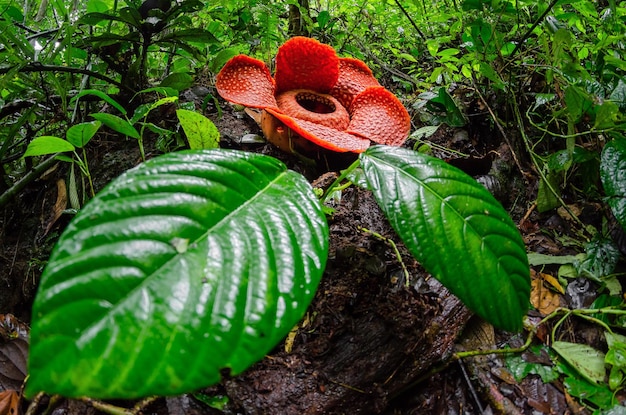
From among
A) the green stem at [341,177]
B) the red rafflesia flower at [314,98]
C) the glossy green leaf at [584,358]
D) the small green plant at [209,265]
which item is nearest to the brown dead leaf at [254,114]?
the red rafflesia flower at [314,98]

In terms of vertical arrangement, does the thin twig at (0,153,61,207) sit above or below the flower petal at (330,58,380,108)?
below

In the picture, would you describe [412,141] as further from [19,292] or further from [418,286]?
[19,292]

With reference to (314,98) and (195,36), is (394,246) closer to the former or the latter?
(314,98)

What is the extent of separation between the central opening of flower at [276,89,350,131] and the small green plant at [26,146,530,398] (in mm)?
678

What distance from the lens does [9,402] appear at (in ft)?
2.91

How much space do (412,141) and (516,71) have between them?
62 cm

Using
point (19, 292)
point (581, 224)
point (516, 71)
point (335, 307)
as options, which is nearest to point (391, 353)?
point (335, 307)

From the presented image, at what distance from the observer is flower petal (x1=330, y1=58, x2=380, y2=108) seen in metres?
1.56

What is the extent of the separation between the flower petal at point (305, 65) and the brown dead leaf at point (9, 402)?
1.16 metres

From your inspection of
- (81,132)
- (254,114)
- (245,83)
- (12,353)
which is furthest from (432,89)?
(12,353)

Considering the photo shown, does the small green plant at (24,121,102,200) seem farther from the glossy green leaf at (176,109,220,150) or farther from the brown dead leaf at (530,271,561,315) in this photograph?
the brown dead leaf at (530,271,561,315)

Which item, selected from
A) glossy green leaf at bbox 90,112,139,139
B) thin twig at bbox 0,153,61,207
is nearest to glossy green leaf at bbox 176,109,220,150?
glossy green leaf at bbox 90,112,139,139

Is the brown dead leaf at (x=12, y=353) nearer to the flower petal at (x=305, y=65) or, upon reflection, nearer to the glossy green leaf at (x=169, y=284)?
the glossy green leaf at (x=169, y=284)

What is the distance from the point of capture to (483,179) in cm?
140
